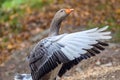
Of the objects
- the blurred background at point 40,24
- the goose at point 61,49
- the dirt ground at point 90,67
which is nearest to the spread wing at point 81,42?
the goose at point 61,49

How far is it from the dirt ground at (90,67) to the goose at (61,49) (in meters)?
1.60

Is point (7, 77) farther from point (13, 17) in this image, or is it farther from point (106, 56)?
point (13, 17)

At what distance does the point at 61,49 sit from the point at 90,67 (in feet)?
12.8

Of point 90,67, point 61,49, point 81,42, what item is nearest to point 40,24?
point 90,67

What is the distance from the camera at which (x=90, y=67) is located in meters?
12.0

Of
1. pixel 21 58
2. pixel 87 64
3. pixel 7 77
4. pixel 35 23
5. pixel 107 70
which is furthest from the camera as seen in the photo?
pixel 35 23

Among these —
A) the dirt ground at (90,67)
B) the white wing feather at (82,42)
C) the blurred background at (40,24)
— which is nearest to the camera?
the white wing feather at (82,42)

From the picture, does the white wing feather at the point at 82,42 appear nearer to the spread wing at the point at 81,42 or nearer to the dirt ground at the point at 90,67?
the spread wing at the point at 81,42

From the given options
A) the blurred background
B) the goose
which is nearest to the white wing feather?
the goose

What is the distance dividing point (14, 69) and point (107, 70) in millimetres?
3658

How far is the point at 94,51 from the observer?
869cm

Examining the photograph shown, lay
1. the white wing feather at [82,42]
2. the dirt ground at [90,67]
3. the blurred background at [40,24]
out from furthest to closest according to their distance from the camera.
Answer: the blurred background at [40,24] < the dirt ground at [90,67] < the white wing feather at [82,42]

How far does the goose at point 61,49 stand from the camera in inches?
309

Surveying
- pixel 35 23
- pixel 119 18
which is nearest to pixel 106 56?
pixel 119 18
